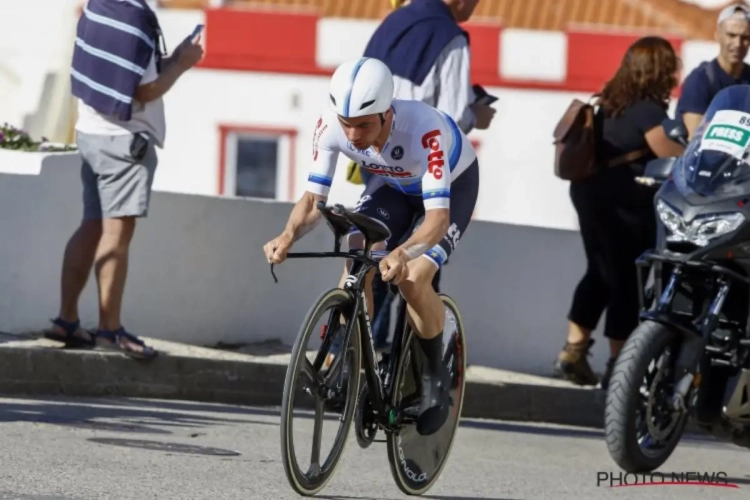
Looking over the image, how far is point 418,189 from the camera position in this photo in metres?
7.08

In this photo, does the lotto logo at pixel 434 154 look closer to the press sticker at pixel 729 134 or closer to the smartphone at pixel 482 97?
the press sticker at pixel 729 134

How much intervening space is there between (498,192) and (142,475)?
23.3 metres

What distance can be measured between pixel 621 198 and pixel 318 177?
3.41m

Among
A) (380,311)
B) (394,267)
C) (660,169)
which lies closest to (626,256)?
(380,311)

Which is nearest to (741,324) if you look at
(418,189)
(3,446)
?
(418,189)

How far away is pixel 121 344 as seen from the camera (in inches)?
363

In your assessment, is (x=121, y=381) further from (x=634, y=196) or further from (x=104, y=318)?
(x=634, y=196)

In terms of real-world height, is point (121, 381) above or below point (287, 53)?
below

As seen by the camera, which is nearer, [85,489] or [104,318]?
[85,489]

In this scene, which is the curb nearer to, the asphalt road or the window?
the asphalt road

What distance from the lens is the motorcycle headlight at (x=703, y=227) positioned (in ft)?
25.0

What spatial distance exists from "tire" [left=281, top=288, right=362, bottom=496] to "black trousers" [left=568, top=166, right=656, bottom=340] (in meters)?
3.56

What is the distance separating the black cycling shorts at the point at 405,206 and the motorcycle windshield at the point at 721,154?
1.07m

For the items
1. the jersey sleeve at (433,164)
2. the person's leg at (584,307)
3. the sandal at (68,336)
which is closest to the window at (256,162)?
the person's leg at (584,307)
